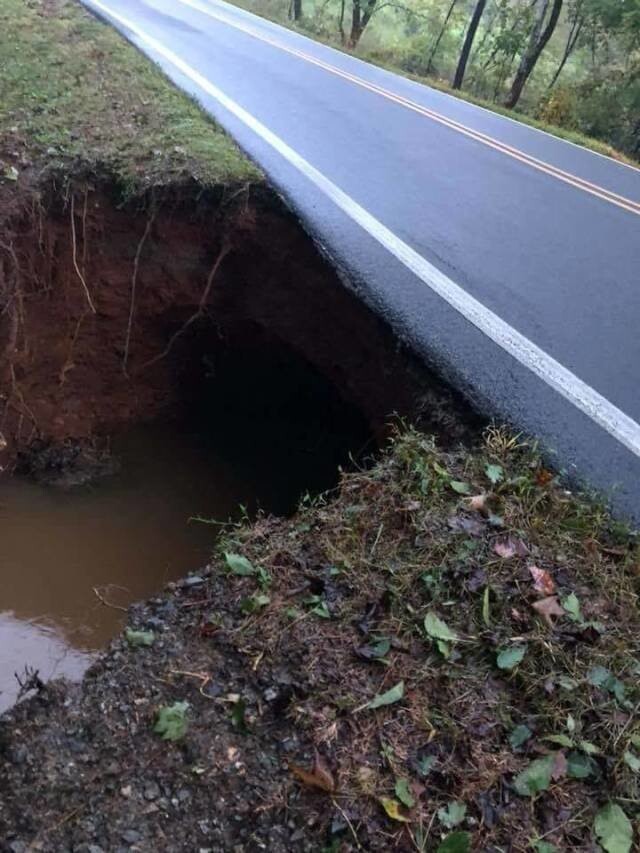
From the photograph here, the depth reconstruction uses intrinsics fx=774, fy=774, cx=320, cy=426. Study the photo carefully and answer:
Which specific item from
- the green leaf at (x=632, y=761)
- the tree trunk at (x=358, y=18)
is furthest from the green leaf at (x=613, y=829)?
the tree trunk at (x=358, y=18)

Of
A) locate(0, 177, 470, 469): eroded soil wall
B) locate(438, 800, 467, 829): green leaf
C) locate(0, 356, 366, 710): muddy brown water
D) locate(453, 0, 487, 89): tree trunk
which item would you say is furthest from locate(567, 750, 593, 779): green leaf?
locate(453, 0, 487, 89): tree trunk

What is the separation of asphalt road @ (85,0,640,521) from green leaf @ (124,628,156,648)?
6.24 feet

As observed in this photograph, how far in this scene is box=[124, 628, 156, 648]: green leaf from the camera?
2756 millimetres

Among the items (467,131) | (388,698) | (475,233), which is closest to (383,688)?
(388,698)

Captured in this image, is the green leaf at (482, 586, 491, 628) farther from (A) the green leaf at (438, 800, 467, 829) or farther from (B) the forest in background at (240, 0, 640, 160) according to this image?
(B) the forest in background at (240, 0, 640, 160)

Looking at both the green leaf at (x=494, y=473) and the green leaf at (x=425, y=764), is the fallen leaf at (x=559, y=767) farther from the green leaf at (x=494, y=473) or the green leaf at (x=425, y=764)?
the green leaf at (x=494, y=473)

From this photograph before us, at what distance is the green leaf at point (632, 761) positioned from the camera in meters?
2.32

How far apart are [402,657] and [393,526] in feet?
1.95

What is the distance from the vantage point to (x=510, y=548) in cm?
289

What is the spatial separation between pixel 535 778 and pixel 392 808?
442 millimetres

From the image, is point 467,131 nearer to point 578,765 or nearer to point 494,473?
point 494,473

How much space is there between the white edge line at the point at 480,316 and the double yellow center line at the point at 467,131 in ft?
10.3

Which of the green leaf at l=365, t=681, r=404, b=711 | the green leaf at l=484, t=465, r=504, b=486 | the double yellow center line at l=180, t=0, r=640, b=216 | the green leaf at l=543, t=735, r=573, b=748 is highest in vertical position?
the double yellow center line at l=180, t=0, r=640, b=216

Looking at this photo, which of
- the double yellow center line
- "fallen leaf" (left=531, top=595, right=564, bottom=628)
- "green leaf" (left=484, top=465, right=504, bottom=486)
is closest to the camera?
"fallen leaf" (left=531, top=595, right=564, bottom=628)
